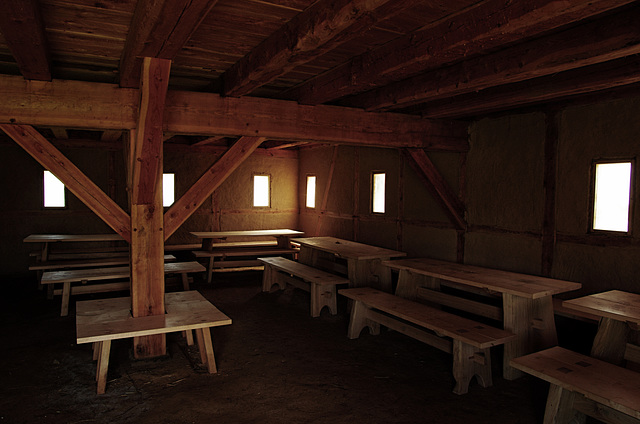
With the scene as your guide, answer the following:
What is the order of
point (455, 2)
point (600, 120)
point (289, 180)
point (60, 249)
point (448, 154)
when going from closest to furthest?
1. point (455, 2)
2. point (600, 120)
3. point (448, 154)
4. point (60, 249)
5. point (289, 180)

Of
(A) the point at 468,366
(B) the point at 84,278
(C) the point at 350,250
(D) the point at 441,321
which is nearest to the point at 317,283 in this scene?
(C) the point at 350,250

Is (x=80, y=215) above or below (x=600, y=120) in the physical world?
below

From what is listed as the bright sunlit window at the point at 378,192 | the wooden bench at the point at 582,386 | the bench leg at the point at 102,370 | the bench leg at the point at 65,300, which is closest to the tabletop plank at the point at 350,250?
the bright sunlit window at the point at 378,192

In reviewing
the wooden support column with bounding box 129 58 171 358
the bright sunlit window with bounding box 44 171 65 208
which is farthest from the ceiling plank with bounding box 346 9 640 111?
the bright sunlit window with bounding box 44 171 65 208

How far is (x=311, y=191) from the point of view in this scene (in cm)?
1060

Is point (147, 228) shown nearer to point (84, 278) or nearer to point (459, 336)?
point (84, 278)

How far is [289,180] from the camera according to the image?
11.0 meters

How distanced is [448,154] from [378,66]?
3384 millimetres

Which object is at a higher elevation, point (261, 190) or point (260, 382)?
point (261, 190)

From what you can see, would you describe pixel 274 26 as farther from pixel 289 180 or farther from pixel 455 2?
pixel 289 180

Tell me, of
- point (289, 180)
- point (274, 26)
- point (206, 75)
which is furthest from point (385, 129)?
point (289, 180)

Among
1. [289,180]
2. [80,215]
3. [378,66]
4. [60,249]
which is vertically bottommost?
[60,249]

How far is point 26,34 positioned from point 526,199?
524cm

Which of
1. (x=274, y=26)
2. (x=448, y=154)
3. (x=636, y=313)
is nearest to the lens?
(x=274, y=26)
